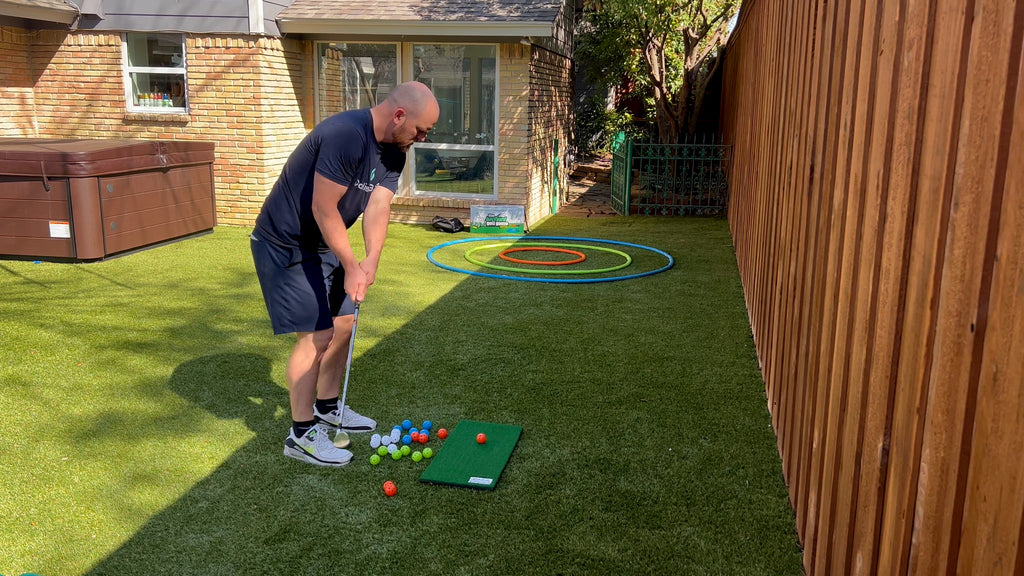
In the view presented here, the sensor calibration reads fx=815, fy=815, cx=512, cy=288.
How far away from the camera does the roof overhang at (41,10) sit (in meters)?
A: 9.24

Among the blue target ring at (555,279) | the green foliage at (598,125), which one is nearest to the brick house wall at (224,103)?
the blue target ring at (555,279)

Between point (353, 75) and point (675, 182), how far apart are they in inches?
199

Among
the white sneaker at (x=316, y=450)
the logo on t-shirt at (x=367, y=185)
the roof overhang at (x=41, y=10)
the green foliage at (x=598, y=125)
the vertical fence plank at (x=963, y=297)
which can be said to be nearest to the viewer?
the vertical fence plank at (x=963, y=297)

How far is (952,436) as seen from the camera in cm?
139

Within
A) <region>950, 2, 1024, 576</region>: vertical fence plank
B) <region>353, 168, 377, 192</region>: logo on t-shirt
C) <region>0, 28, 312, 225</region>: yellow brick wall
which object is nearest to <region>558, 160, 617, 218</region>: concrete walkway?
<region>0, 28, 312, 225</region>: yellow brick wall

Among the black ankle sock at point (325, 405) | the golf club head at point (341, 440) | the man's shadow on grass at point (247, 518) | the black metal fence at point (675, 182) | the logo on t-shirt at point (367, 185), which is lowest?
the man's shadow on grass at point (247, 518)

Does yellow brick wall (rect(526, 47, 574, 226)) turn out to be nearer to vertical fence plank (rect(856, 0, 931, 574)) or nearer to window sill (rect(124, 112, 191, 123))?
window sill (rect(124, 112, 191, 123))

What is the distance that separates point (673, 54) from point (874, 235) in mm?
12882

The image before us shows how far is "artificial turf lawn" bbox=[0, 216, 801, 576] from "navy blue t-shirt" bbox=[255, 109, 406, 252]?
1068 mm

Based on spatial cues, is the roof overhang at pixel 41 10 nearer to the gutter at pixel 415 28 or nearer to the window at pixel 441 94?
the gutter at pixel 415 28

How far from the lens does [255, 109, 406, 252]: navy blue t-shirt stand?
11.1 ft

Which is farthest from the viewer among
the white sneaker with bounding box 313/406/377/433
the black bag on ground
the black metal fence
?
the black metal fence

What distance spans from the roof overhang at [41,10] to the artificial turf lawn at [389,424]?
13.3 feet

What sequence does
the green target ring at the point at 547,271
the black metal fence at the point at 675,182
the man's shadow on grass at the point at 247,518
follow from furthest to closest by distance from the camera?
the black metal fence at the point at 675,182 → the green target ring at the point at 547,271 → the man's shadow on grass at the point at 247,518
